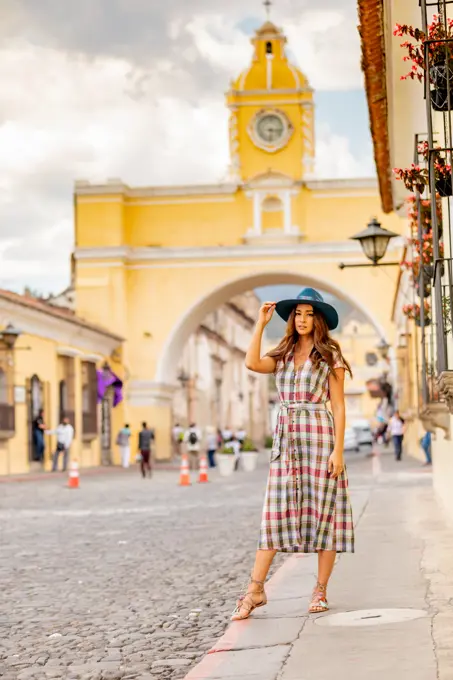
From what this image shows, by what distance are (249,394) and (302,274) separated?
38620 millimetres

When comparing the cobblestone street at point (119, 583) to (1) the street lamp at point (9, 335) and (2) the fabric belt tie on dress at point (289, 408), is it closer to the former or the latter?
(2) the fabric belt tie on dress at point (289, 408)

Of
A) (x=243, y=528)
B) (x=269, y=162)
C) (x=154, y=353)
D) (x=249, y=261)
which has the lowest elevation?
(x=243, y=528)

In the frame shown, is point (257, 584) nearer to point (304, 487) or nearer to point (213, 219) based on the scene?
point (304, 487)

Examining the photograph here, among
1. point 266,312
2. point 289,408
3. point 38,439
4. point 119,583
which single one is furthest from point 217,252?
point 289,408

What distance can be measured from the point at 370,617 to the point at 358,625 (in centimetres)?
22

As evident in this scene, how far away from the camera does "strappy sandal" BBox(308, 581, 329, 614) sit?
6199 mm

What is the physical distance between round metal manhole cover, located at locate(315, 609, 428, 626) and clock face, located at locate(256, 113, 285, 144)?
119 ft

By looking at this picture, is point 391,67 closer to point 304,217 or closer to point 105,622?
point 105,622

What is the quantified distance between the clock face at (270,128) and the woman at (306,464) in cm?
3566

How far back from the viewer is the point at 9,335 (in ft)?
92.1

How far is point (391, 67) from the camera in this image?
11.9 m

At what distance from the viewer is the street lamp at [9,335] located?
2767 cm

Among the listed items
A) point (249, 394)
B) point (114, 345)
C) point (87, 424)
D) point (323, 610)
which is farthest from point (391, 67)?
point (249, 394)

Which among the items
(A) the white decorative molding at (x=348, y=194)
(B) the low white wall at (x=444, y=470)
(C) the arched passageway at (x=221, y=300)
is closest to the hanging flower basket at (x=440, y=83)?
(B) the low white wall at (x=444, y=470)
